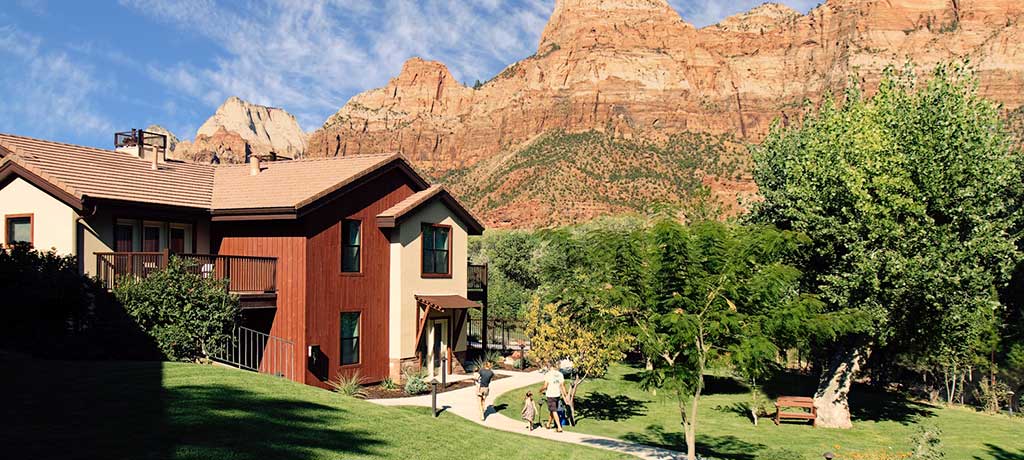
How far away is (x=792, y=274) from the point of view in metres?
12.7

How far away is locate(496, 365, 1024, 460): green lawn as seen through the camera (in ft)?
57.1

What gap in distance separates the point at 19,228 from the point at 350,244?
8.86m

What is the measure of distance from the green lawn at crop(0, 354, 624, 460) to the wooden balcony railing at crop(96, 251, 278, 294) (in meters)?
4.51

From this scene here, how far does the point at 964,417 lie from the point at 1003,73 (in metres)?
133

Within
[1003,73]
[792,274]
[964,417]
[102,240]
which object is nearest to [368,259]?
A: [102,240]

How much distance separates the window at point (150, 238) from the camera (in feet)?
65.0

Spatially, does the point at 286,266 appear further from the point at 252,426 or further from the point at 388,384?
the point at 252,426

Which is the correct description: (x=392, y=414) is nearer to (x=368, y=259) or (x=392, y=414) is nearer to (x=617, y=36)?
(x=368, y=259)

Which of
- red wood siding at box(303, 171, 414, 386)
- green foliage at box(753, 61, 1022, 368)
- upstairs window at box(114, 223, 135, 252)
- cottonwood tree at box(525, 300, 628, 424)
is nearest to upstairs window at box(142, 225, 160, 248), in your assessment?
upstairs window at box(114, 223, 135, 252)

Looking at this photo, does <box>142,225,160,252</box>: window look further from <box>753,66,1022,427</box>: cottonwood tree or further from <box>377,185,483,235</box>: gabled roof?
<box>753,66,1022,427</box>: cottonwood tree

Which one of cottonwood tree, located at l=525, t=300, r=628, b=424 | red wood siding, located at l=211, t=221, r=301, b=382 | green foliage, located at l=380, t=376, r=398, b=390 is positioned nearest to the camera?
cottonwood tree, located at l=525, t=300, r=628, b=424

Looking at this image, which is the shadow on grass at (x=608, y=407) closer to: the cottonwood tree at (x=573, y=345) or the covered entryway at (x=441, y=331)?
the cottonwood tree at (x=573, y=345)

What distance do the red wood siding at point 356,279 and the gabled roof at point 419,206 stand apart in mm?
286

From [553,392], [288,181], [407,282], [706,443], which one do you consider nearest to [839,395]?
[706,443]
